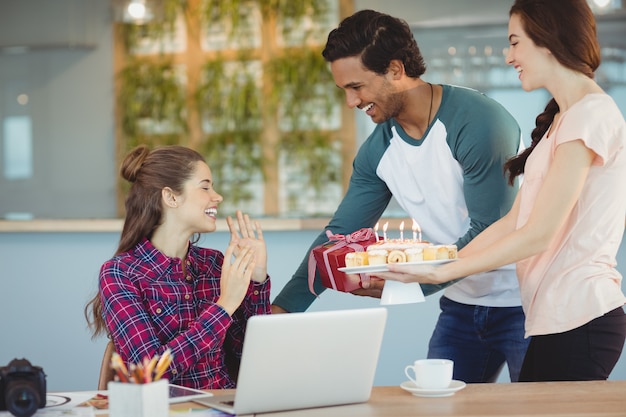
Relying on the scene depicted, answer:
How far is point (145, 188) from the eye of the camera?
226cm

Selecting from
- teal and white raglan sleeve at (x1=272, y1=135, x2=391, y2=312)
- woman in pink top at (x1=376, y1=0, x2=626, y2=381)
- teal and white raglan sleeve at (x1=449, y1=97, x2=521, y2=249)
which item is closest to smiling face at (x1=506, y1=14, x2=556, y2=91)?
woman in pink top at (x1=376, y1=0, x2=626, y2=381)

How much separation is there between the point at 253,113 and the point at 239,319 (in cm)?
329

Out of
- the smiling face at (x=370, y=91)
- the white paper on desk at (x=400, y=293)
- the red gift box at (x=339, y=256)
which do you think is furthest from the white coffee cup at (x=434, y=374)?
the smiling face at (x=370, y=91)

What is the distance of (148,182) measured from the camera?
7.38ft

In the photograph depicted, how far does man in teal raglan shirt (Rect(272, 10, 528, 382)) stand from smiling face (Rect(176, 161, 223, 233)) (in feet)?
1.03

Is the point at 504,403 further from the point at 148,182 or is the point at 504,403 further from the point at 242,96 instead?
the point at 242,96

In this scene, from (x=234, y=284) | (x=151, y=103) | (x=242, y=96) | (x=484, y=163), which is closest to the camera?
(x=234, y=284)

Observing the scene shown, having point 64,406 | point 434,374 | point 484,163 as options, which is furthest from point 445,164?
point 64,406

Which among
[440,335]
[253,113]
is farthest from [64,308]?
[253,113]

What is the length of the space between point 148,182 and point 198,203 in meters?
0.14

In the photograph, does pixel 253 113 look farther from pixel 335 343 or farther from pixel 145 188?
pixel 335 343

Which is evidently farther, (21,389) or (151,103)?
(151,103)

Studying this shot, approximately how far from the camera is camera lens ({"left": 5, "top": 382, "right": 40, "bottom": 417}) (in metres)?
1.53

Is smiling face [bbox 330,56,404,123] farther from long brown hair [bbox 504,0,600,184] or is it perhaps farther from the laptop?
the laptop
